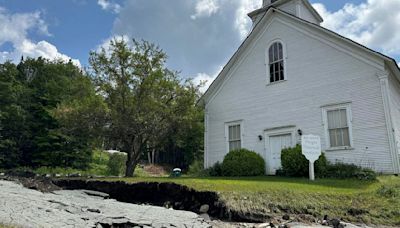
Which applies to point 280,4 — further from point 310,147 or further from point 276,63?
point 310,147

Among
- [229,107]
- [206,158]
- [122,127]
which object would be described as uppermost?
[229,107]

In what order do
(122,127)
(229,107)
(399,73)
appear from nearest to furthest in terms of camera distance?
(399,73), (122,127), (229,107)

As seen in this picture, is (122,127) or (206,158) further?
(206,158)

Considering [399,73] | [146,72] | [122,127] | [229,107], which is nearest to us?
[399,73]

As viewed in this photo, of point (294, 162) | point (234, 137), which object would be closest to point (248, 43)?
point (234, 137)

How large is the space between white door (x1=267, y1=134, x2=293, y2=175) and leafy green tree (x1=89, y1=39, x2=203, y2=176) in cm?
406

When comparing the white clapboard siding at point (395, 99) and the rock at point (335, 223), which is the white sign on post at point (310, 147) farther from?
the rock at point (335, 223)

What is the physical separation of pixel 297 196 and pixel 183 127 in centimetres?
830

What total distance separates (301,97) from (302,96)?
0.06 meters

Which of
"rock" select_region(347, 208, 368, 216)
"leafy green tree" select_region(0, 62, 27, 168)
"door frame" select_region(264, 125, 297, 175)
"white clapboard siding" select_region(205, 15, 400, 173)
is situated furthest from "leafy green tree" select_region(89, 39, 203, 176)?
"leafy green tree" select_region(0, 62, 27, 168)

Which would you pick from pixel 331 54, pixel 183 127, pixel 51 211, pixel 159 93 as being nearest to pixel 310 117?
pixel 331 54

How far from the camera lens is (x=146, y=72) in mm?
14289

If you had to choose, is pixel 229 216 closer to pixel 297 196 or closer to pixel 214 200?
pixel 214 200

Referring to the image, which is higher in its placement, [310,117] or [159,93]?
[159,93]
